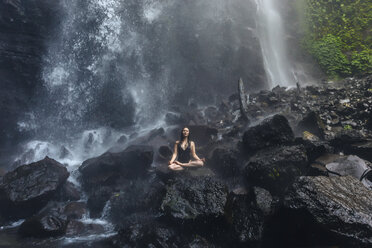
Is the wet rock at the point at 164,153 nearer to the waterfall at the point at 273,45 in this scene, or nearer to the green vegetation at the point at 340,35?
the waterfall at the point at 273,45

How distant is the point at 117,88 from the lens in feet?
55.0

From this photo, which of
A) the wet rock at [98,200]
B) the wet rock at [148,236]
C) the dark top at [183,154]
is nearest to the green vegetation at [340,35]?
the dark top at [183,154]

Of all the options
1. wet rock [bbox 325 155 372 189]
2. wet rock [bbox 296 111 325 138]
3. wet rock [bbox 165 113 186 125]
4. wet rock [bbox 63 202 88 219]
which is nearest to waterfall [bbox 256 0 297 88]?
wet rock [bbox 165 113 186 125]

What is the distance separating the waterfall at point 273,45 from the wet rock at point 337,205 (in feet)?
50.6

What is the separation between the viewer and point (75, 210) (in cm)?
825

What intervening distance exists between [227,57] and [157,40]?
5.87 m

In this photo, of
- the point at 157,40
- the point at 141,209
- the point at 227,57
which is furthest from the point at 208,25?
the point at 141,209

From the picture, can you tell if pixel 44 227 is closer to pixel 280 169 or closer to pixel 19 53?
pixel 280 169

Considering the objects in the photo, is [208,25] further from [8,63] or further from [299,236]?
[299,236]

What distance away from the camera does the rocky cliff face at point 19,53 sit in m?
13.3

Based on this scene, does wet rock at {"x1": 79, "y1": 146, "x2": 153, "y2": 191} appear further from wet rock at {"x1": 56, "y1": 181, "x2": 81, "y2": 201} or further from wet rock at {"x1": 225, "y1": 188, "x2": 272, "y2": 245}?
wet rock at {"x1": 225, "y1": 188, "x2": 272, "y2": 245}

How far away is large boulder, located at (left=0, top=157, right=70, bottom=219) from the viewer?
772cm

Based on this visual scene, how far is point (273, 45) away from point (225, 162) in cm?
1644

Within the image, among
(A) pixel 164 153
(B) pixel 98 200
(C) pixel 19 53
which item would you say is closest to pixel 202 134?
(A) pixel 164 153
